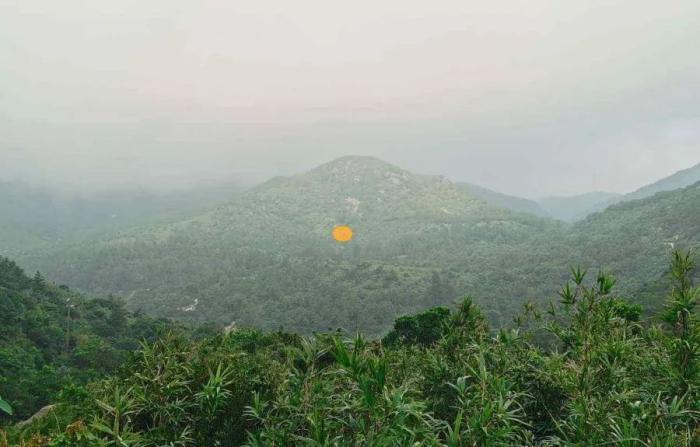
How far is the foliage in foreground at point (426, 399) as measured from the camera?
909 cm

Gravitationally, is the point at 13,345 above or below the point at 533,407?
below

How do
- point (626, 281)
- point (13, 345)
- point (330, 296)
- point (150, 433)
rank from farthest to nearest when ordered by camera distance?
point (330, 296) < point (626, 281) < point (13, 345) < point (150, 433)

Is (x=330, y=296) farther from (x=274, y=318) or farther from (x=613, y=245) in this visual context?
(x=613, y=245)

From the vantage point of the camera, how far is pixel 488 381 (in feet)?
37.6

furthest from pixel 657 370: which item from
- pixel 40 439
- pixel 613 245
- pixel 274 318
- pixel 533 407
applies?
pixel 613 245

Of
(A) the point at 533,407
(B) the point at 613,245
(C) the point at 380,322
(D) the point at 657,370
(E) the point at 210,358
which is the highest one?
(E) the point at 210,358

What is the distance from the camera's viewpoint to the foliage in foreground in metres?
9.09

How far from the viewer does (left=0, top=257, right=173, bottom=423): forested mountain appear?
52.2 m

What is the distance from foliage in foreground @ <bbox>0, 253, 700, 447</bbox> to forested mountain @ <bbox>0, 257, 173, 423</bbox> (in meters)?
29.0

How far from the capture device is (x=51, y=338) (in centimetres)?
8281

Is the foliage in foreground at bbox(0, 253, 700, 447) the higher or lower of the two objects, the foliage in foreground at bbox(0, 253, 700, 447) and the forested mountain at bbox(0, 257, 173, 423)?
the higher

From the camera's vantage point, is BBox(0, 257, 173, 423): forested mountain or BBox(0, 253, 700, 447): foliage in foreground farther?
BBox(0, 257, 173, 423): forested mountain

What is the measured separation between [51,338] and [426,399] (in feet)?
309

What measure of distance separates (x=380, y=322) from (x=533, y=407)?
14720 centimetres
